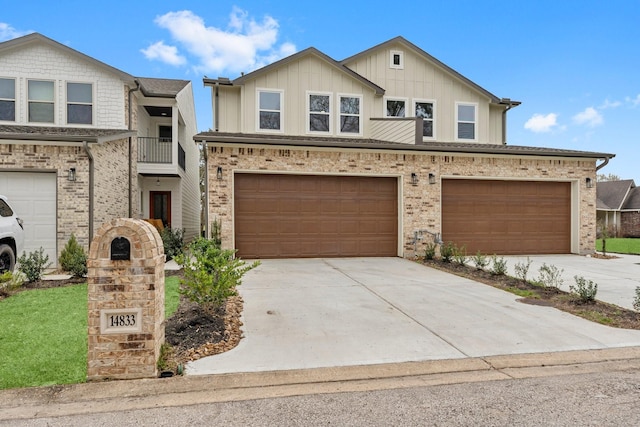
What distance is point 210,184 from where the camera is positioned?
417 inches

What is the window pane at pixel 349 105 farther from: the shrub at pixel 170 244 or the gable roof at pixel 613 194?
the gable roof at pixel 613 194

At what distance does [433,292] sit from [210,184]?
666 centimetres

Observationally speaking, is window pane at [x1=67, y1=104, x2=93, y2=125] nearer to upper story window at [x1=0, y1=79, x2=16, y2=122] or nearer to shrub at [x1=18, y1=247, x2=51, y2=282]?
upper story window at [x1=0, y1=79, x2=16, y2=122]

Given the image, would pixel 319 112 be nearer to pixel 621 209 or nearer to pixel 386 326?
pixel 386 326

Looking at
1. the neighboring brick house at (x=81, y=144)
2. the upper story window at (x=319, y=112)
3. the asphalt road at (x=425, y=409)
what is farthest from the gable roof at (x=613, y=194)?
the asphalt road at (x=425, y=409)

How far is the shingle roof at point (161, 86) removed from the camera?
46.2ft

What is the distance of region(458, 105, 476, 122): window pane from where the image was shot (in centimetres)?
1535

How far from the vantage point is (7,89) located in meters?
12.2

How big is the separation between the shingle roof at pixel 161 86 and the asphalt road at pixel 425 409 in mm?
13124

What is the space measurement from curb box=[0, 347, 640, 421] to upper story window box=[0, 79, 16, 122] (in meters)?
12.5

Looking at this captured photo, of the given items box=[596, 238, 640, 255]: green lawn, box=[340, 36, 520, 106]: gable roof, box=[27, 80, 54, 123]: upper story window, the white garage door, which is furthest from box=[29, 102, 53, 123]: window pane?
box=[596, 238, 640, 255]: green lawn

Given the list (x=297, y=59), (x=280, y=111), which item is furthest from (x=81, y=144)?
(x=297, y=59)

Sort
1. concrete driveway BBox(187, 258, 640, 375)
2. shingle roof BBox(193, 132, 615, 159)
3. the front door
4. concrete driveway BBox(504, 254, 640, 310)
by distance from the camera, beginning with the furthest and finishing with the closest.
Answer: the front door, shingle roof BBox(193, 132, 615, 159), concrete driveway BBox(504, 254, 640, 310), concrete driveway BBox(187, 258, 640, 375)

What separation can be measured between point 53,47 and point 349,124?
10.2 metres
